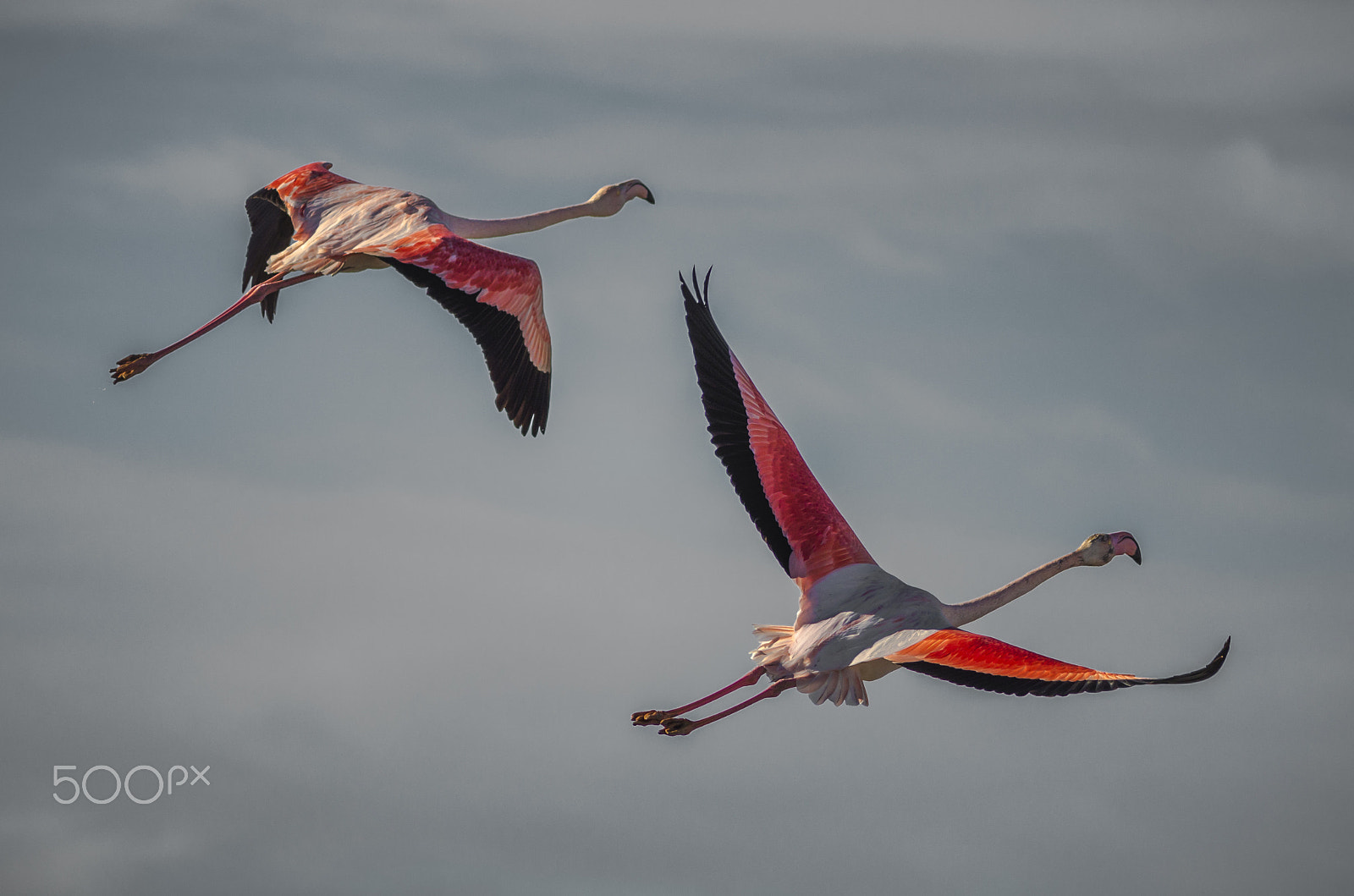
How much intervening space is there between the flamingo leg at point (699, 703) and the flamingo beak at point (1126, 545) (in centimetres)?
595

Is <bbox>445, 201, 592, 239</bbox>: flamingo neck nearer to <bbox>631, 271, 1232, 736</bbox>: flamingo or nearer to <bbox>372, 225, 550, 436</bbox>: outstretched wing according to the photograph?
<bbox>372, 225, 550, 436</bbox>: outstretched wing

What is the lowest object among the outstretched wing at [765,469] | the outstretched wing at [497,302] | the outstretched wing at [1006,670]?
Result: the outstretched wing at [1006,670]

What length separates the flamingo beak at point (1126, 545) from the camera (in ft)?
96.5

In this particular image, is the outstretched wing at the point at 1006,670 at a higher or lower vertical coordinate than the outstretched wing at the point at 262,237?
lower

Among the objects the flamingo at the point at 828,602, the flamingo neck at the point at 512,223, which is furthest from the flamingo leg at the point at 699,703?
the flamingo neck at the point at 512,223

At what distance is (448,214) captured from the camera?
30422 millimetres

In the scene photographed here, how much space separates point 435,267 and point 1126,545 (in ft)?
37.8

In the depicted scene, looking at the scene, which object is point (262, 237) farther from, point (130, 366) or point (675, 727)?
point (675, 727)

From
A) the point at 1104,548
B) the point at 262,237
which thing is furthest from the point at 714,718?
the point at 262,237

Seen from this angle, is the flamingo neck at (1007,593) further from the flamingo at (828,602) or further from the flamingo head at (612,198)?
the flamingo head at (612,198)

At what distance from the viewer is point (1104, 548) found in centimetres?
2934

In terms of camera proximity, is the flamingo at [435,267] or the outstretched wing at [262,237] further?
the outstretched wing at [262,237]

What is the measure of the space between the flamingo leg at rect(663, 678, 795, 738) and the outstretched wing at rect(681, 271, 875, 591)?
5.48ft

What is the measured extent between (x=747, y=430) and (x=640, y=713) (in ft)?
15.8
